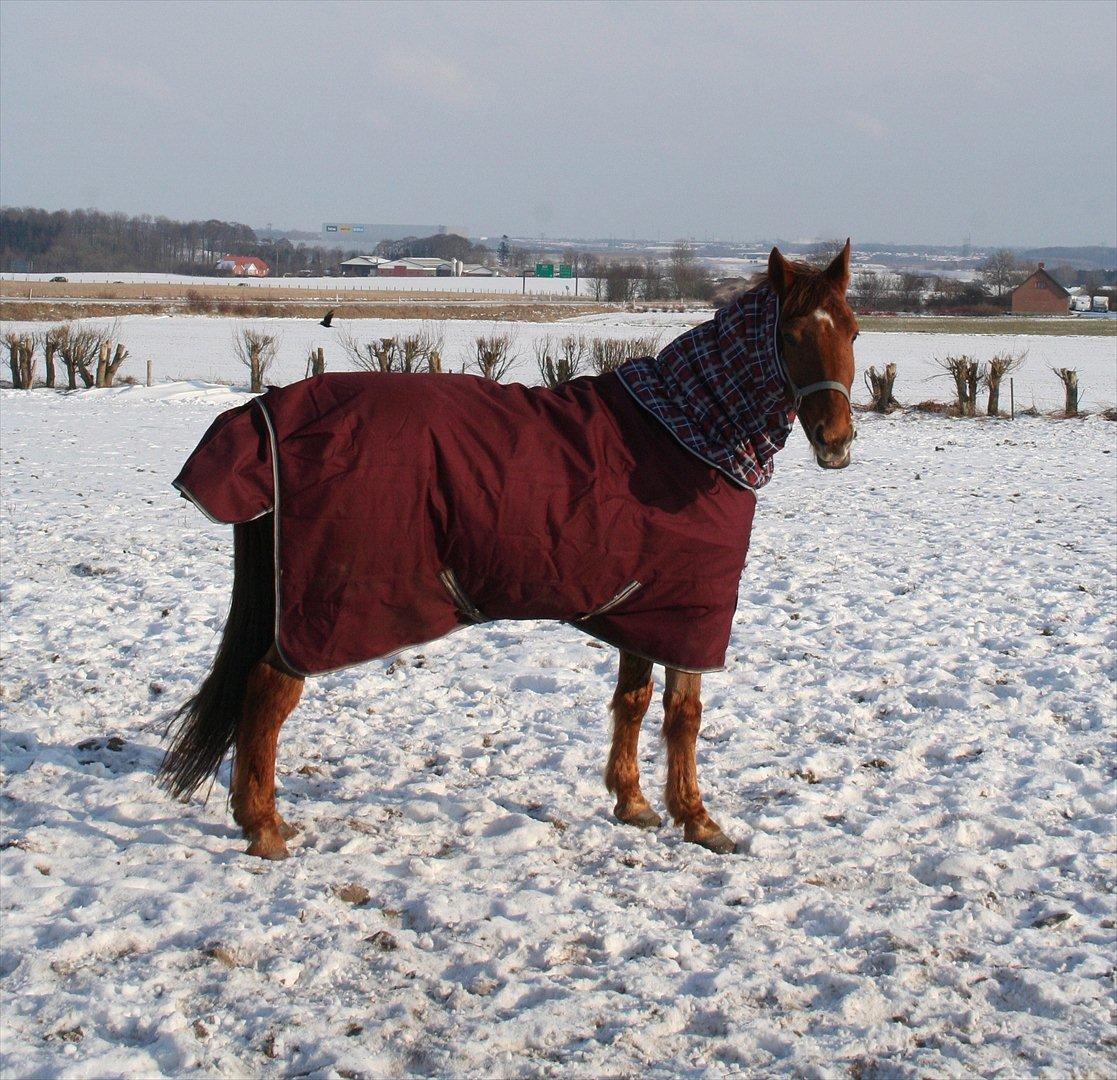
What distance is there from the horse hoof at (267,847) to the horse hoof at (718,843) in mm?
1471

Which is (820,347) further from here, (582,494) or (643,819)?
(643,819)

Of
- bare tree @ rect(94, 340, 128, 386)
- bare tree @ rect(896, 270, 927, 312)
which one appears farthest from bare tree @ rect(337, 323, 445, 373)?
bare tree @ rect(896, 270, 927, 312)

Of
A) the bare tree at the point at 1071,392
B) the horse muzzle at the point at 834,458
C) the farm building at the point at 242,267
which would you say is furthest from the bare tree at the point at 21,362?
the farm building at the point at 242,267

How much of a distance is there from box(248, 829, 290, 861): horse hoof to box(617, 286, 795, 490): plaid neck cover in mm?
1969

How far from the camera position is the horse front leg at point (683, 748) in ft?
13.2

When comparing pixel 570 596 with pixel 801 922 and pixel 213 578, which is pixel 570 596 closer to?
pixel 801 922

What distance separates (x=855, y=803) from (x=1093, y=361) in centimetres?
3265

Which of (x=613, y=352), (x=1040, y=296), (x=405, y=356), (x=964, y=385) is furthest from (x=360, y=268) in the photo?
(x=964, y=385)

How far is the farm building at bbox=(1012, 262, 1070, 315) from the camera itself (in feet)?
234

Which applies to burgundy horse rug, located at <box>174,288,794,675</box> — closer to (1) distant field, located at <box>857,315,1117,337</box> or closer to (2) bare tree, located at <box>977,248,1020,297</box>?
(1) distant field, located at <box>857,315,1117,337</box>

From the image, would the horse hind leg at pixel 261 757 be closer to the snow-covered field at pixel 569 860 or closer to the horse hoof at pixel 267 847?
the horse hoof at pixel 267 847

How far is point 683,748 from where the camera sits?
4102 mm

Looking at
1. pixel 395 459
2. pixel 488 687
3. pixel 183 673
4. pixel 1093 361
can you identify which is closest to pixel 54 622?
pixel 183 673

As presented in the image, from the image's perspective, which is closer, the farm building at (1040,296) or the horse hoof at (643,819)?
the horse hoof at (643,819)
